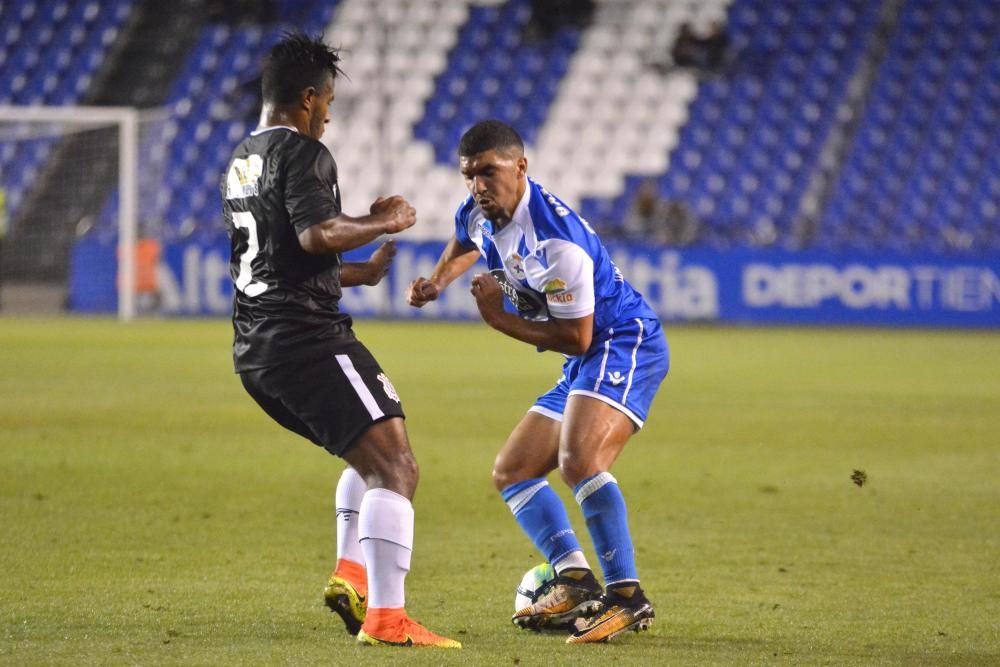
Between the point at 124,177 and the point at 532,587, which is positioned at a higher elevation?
the point at 124,177

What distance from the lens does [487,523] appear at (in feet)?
25.7

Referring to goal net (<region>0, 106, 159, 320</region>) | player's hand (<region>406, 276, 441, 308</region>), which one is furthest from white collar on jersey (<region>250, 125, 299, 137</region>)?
goal net (<region>0, 106, 159, 320</region>)

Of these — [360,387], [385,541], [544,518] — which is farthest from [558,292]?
[385,541]

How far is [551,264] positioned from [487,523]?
2808 millimetres

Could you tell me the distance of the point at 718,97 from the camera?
28.4 metres

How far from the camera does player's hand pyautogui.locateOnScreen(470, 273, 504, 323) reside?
5.18 m

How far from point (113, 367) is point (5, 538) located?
9466 millimetres

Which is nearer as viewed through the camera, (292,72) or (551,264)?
(292,72)

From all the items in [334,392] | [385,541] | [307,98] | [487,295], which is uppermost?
[307,98]

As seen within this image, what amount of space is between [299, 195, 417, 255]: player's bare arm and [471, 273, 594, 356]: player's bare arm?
0.42 metres

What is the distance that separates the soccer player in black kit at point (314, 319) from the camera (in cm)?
494

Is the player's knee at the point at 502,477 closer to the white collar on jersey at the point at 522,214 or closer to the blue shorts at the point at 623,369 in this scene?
the blue shorts at the point at 623,369

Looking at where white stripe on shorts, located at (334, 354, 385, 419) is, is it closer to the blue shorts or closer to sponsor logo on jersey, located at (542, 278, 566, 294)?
sponsor logo on jersey, located at (542, 278, 566, 294)

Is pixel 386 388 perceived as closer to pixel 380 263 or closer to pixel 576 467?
pixel 380 263
